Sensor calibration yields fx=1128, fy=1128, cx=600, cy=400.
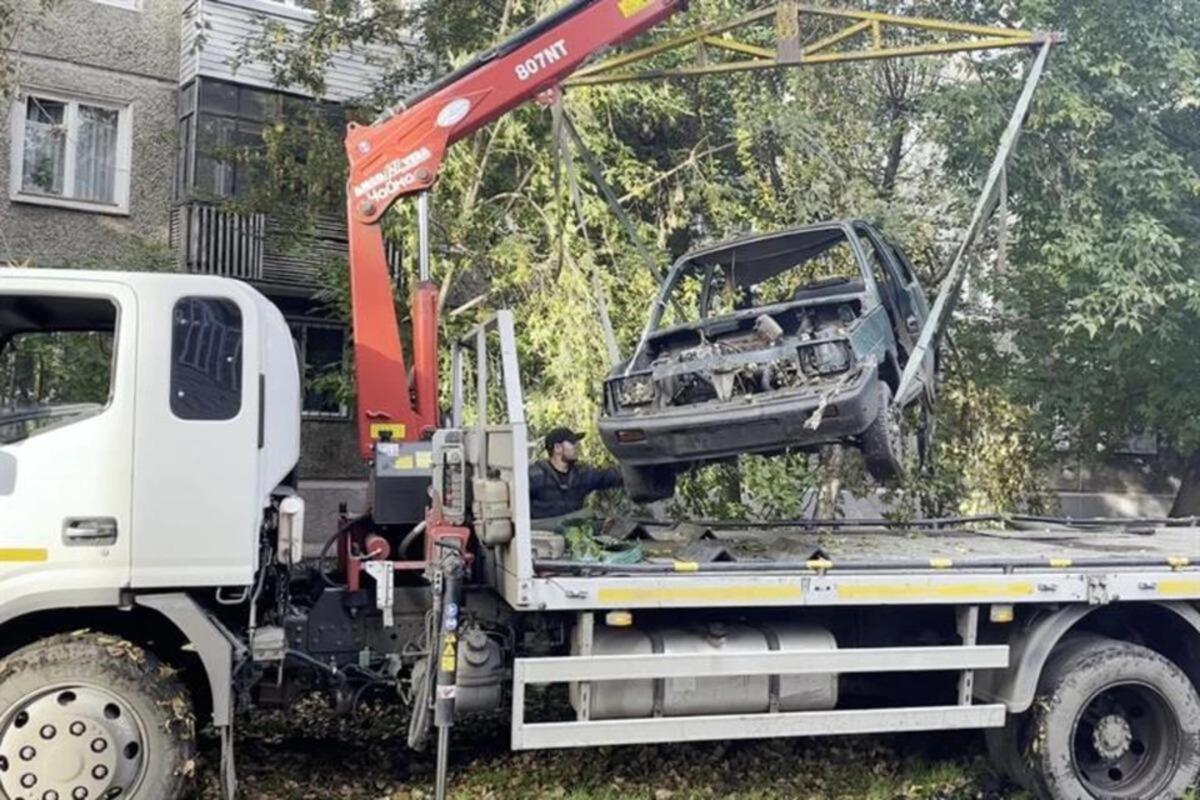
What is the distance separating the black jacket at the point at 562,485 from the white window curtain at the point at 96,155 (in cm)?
1127

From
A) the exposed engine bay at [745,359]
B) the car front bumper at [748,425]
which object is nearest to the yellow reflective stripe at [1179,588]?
the car front bumper at [748,425]

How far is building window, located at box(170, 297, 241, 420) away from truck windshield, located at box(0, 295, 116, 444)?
0.30 meters

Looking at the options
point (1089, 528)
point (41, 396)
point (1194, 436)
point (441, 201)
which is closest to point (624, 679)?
point (41, 396)

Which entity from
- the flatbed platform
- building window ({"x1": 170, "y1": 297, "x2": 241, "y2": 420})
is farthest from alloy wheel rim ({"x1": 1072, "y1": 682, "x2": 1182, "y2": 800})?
building window ({"x1": 170, "y1": 297, "x2": 241, "y2": 420})

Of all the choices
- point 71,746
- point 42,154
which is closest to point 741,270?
point 71,746

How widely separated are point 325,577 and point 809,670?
2538mm

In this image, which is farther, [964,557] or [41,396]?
[964,557]

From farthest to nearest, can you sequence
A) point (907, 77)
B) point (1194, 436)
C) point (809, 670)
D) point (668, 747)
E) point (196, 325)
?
point (907, 77) → point (1194, 436) → point (668, 747) → point (809, 670) → point (196, 325)

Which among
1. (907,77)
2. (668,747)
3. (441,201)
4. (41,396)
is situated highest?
(907,77)

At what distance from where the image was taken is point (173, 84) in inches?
637

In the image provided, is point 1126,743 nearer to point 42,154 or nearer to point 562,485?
point 562,485

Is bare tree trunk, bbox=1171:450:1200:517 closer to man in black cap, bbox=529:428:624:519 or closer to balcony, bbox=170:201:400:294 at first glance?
man in black cap, bbox=529:428:624:519

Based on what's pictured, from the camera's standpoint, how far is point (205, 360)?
5.13 meters

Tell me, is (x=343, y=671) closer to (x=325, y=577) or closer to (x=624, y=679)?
(x=325, y=577)
